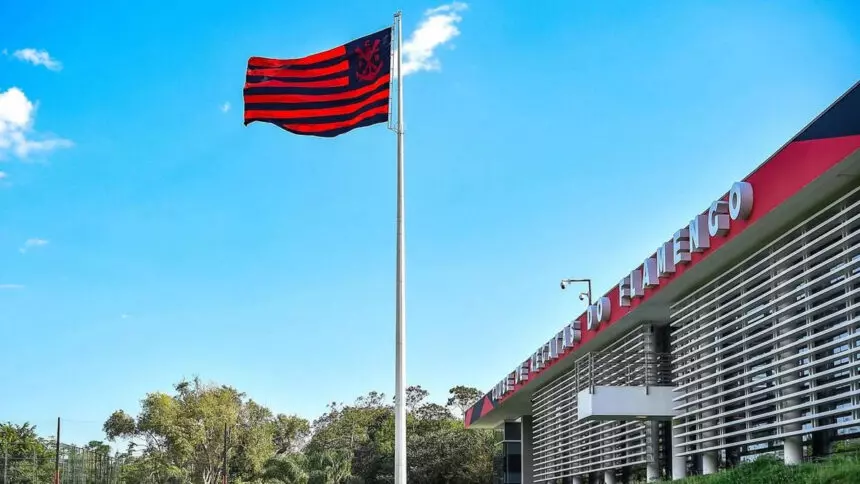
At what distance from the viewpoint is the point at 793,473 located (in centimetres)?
1170

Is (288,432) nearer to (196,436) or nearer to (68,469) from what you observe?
(196,436)

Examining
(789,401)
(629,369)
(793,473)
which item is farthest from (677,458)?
(793,473)

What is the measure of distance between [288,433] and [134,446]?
493 inches

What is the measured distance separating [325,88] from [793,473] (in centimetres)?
911

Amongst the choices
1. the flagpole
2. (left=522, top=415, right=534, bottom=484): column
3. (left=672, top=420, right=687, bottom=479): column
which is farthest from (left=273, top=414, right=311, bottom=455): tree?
the flagpole

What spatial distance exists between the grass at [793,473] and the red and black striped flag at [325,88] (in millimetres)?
7630

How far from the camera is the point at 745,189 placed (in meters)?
14.2

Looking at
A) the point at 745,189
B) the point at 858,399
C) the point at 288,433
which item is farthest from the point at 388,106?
the point at 288,433

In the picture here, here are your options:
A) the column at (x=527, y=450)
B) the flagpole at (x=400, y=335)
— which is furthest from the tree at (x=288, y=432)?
the flagpole at (x=400, y=335)

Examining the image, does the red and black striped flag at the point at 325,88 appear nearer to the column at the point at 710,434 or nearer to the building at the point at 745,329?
the building at the point at 745,329

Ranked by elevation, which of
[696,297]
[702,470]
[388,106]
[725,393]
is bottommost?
[702,470]

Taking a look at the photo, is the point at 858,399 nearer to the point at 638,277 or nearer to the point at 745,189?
the point at 745,189

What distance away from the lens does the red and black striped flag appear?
15.8m

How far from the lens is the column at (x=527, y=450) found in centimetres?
3988
